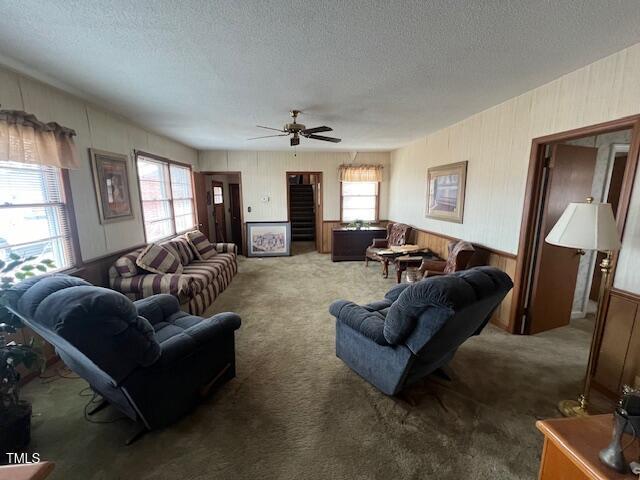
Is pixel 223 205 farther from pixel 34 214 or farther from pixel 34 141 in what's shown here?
pixel 34 141

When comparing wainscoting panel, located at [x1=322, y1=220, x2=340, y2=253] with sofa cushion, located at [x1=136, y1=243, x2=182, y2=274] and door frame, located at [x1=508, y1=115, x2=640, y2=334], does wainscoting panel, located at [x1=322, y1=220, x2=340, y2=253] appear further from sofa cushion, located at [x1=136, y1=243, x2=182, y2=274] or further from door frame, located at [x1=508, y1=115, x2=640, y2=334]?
door frame, located at [x1=508, y1=115, x2=640, y2=334]

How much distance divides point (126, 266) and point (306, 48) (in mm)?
2871

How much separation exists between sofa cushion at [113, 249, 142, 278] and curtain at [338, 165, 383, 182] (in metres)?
4.46

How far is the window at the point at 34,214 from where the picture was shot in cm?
213

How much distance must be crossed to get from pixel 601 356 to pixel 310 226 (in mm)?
7127

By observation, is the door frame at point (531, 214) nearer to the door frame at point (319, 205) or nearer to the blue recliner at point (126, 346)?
the blue recliner at point (126, 346)

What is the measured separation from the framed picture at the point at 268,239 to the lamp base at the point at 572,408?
17.3 feet

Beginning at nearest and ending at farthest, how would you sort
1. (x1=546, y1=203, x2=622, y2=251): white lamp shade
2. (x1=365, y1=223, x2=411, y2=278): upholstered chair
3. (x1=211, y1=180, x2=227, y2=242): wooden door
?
(x1=546, y1=203, x2=622, y2=251): white lamp shade → (x1=365, y1=223, x2=411, y2=278): upholstered chair → (x1=211, y1=180, x2=227, y2=242): wooden door

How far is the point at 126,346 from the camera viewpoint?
1.42 m

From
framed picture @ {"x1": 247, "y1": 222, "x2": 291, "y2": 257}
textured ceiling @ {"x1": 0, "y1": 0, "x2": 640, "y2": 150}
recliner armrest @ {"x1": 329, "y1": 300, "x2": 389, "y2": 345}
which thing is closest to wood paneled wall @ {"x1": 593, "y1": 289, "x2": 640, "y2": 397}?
recliner armrest @ {"x1": 329, "y1": 300, "x2": 389, "y2": 345}

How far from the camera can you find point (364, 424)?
69.8 inches

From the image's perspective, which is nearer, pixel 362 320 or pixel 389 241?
pixel 362 320

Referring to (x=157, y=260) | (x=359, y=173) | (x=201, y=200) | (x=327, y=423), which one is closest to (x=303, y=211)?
(x=359, y=173)

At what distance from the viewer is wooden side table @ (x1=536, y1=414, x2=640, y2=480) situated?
91cm
